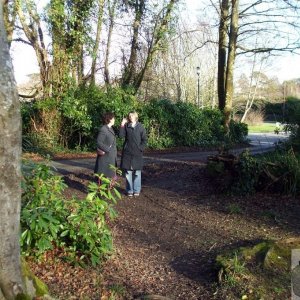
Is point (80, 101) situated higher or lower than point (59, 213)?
higher

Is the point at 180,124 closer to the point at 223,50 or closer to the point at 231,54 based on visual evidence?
the point at 231,54

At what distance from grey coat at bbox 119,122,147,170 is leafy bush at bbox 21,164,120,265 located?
3756 mm

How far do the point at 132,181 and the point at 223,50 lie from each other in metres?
16.8

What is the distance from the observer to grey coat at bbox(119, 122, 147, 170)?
29.1 feet

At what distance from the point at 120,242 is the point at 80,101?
1305 centimetres

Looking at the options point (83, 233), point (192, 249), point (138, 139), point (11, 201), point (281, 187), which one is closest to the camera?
point (11, 201)

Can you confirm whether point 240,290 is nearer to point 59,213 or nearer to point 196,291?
point 196,291

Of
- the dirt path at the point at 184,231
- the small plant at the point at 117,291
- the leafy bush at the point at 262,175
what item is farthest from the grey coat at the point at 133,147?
the small plant at the point at 117,291

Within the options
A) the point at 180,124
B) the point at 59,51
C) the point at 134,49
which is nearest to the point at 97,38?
the point at 59,51

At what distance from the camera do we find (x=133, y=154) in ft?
29.2

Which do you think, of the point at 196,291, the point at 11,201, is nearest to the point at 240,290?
the point at 196,291

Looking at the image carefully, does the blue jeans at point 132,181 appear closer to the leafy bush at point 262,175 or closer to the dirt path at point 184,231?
the dirt path at point 184,231

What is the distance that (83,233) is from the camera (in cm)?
455

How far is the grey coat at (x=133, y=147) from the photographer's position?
8.88 metres
